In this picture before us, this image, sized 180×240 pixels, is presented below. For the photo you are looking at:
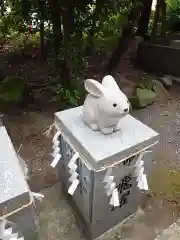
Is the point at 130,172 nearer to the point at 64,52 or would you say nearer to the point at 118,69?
the point at 64,52

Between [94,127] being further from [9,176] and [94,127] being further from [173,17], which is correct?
[173,17]

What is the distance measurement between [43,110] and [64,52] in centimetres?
74

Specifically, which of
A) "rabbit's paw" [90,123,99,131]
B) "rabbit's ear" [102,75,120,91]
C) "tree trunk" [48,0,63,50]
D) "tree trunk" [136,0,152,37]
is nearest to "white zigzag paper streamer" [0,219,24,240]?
"rabbit's paw" [90,123,99,131]

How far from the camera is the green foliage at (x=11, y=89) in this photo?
288cm

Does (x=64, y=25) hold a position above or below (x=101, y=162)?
above

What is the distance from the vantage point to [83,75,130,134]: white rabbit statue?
1.31 m

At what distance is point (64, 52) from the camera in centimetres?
258

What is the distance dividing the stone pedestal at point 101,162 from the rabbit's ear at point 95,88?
21 cm

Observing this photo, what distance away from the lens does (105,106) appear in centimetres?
131

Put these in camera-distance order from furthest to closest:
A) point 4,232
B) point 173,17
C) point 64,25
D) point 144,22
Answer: point 173,17 < point 144,22 < point 64,25 < point 4,232

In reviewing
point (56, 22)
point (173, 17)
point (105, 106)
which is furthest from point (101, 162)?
point (173, 17)

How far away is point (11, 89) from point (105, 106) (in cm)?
189

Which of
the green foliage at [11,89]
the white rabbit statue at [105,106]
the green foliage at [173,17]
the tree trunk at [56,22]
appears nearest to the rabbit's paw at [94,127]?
the white rabbit statue at [105,106]

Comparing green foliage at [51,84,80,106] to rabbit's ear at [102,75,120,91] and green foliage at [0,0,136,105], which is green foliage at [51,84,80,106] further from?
rabbit's ear at [102,75,120,91]
